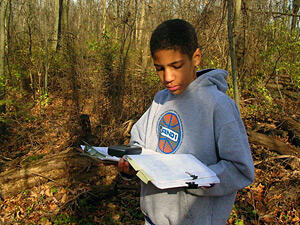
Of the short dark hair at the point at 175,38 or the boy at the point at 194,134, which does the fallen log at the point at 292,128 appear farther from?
the short dark hair at the point at 175,38

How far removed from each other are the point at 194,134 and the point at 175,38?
1.91 feet

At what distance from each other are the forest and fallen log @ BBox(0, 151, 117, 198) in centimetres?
2

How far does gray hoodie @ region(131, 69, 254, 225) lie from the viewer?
1211 mm

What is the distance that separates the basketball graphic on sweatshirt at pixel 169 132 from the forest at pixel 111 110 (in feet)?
4.39

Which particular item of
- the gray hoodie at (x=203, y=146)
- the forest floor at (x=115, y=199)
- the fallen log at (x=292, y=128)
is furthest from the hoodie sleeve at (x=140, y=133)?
the fallen log at (x=292, y=128)

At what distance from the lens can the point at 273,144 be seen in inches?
186

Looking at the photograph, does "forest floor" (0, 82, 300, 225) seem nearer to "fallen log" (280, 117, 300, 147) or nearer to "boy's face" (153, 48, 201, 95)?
"fallen log" (280, 117, 300, 147)

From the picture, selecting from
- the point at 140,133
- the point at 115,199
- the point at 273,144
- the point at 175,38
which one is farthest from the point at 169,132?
the point at 273,144

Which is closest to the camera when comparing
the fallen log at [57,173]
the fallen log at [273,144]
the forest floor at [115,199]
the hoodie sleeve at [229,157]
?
the hoodie sleeve at [229,157]

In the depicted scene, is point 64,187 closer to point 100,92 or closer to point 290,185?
point 100,92

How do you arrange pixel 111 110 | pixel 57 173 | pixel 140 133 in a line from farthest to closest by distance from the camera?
1. pixel 111 110
2. pixel 57 173
3. pixel 140 133

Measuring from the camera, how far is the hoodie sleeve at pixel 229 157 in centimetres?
119

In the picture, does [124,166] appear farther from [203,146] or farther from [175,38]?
[175,38]

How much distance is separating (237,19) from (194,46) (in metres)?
3.45
